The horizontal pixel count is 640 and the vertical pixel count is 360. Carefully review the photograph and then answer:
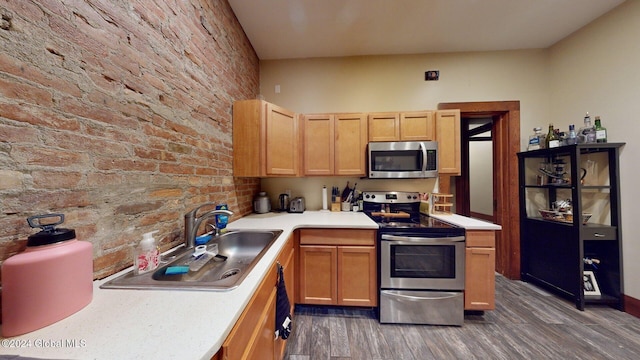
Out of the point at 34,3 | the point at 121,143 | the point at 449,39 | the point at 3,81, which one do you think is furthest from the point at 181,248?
the point at 449,39

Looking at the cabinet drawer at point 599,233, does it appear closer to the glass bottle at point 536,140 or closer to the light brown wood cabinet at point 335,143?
the glass bottle at point 536,140

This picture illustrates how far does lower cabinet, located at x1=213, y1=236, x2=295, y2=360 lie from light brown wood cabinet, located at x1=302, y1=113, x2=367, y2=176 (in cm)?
126

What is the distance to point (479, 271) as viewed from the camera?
1.80 meters

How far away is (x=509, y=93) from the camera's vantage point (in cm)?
254

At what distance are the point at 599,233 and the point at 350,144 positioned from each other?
2.56 m

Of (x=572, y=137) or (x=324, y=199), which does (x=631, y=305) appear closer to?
(x=572, y=137)

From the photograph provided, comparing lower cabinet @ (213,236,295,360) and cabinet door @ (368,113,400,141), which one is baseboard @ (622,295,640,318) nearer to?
cabinet door @ (368,113,400,141)

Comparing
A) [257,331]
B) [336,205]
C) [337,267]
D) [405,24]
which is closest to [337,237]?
[337,267]

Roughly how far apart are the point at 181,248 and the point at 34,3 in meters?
1.17

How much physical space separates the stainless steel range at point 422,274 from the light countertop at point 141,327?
1.41 metres

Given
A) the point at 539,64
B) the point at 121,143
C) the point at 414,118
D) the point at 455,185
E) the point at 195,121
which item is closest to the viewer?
the point at 121,143

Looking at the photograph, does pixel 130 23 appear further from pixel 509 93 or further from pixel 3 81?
pixel 509 93

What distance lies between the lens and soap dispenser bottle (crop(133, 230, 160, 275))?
900 millimetres

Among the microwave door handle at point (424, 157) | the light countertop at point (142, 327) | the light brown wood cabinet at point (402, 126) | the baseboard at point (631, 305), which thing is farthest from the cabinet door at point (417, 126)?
the baseboard at point (631, 305)
